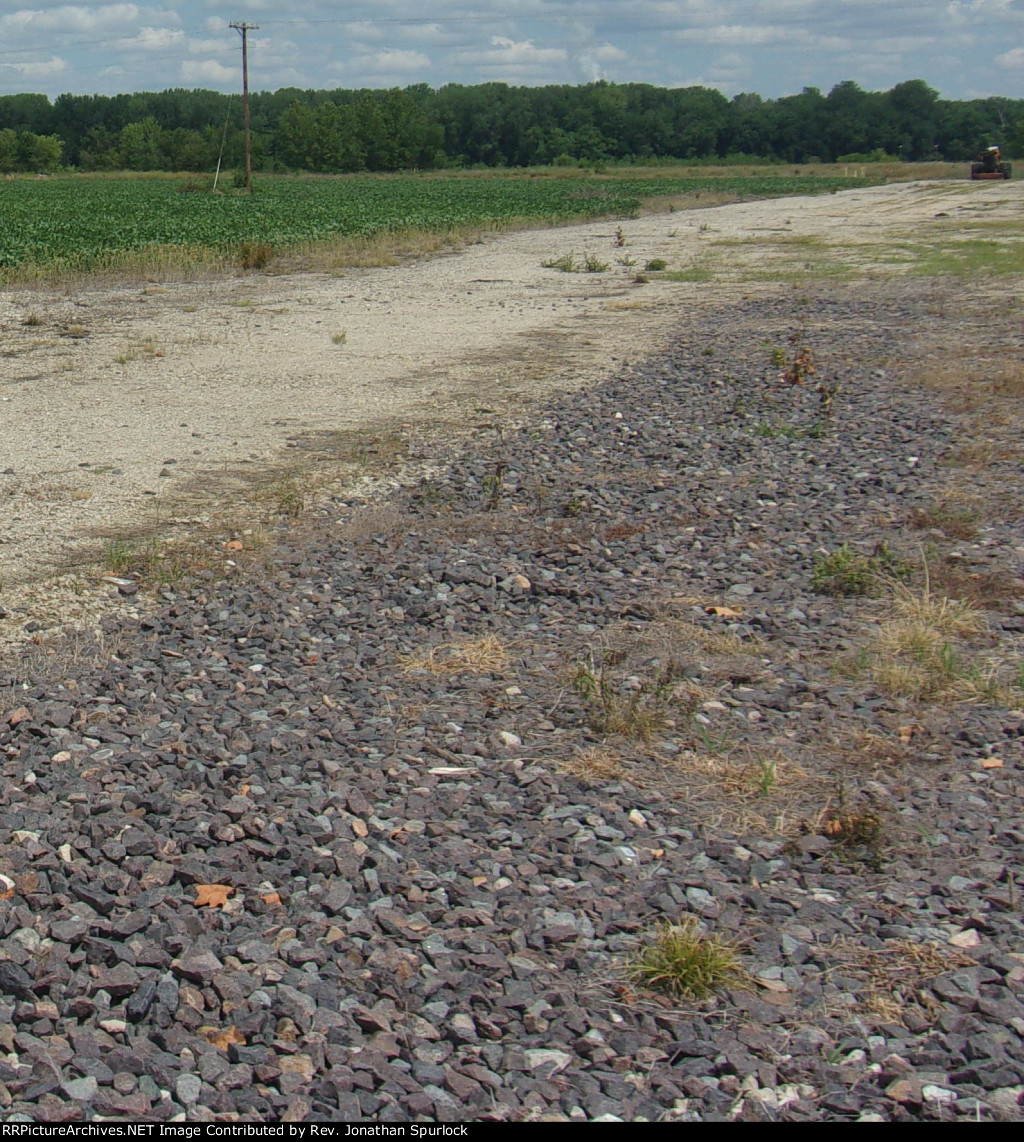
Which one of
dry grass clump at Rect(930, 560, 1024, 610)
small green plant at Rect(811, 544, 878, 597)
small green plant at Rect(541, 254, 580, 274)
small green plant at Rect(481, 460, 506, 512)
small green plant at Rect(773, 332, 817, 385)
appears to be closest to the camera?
dry grass clump at Rect(930, 560, 1024, 610)

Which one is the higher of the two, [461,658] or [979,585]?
[979,585]

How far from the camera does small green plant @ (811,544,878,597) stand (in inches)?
249

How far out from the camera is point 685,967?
319cm

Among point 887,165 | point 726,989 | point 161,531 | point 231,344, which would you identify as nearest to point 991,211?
point 231,344

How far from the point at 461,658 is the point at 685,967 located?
2497mm

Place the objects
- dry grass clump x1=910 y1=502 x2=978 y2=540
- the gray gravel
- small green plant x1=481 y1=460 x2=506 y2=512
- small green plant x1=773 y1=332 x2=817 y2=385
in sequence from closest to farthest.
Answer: the gray gravel, dry grass clump x1=910 y1=502 x2=978 y2=540, small green plant x1=481 y1=460 x2=506 y2=512, small green plant x1=773 y1=332 x2=817 y2=385

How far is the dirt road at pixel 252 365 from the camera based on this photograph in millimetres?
7906

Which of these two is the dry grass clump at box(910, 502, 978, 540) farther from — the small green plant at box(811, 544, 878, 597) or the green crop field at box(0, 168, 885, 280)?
the green crop field at box(0, 168, 885, 280)

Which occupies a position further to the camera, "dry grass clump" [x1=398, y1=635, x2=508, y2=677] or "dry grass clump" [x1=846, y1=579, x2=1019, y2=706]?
"dry grass clump" [x1=398, y1=635, x2=508, y2=677]

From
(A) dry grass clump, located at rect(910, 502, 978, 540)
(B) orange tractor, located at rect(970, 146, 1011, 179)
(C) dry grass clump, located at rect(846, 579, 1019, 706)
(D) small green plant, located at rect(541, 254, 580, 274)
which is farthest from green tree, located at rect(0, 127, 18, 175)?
(C) dry grass clump, located at rect(846, 579, 1019, 706)

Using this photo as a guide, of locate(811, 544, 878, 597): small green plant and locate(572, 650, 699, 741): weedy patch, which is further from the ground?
locate(811, 544, 878, 597): small green plant

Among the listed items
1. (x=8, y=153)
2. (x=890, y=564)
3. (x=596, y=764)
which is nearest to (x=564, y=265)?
(x=890, y=564)

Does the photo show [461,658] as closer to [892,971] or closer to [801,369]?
[892,971]

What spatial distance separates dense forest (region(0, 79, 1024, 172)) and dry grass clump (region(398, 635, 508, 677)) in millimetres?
116829
